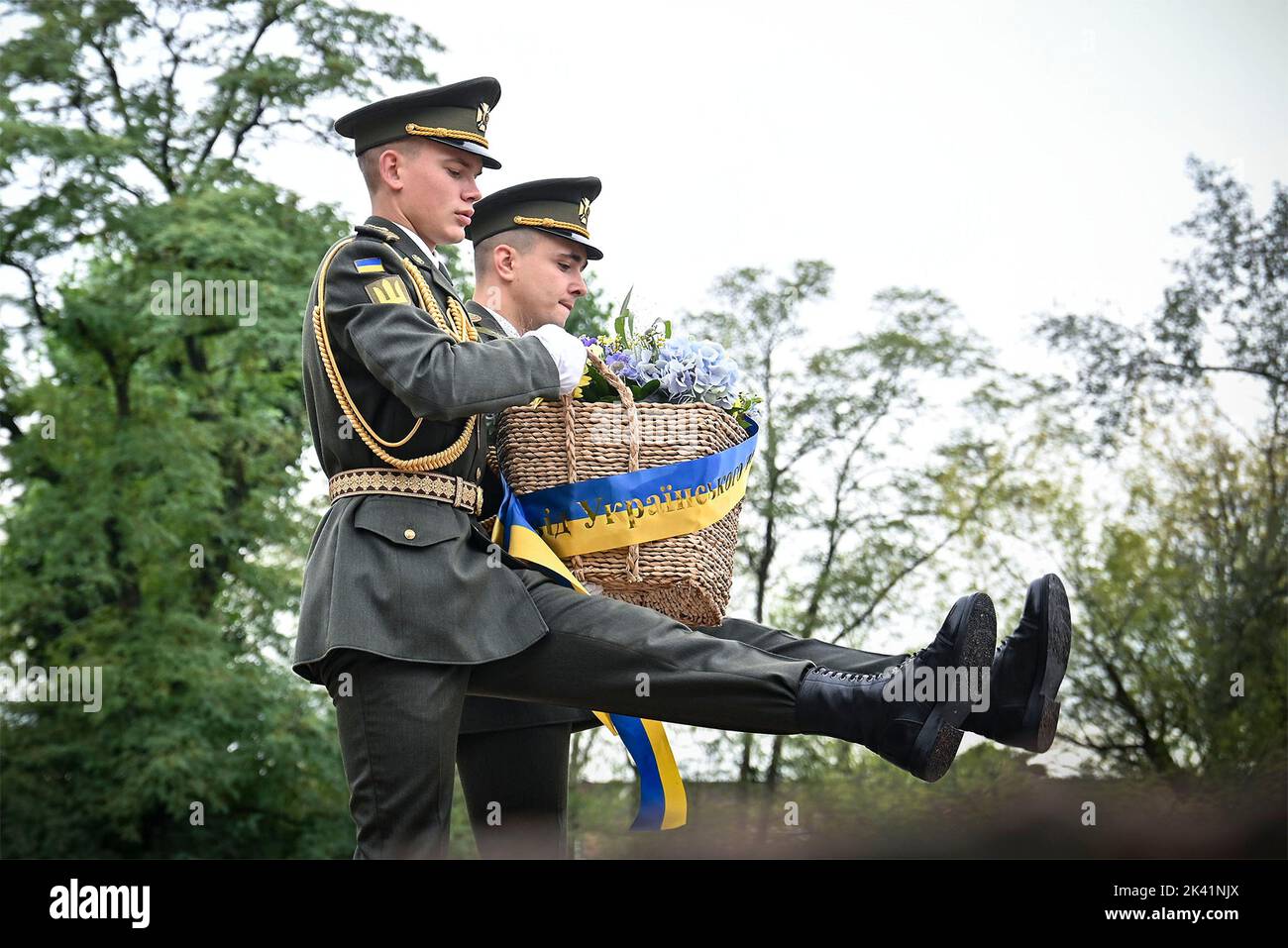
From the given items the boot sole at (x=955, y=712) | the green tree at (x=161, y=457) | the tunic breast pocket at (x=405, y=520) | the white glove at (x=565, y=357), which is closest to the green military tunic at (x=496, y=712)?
the white glove at (x=565, y=357)

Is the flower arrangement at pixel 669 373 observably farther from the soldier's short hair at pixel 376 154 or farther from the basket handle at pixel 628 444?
the soldier's short hair at pixel 376 154

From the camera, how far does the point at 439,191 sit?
289 cm

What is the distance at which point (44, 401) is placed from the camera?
35.8ft

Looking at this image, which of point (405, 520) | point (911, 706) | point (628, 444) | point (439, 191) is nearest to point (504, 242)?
point (439, 191)

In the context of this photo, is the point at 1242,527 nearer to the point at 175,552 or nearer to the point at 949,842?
the point at 949,842

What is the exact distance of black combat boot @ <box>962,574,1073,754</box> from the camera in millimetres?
2600

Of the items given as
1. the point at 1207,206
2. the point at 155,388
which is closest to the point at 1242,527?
the point at 1207,206

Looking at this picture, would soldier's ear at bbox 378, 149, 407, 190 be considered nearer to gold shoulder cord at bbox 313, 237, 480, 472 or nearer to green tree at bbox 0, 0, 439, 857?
gold shoulder cord at bbox 313, 237, 480, 472

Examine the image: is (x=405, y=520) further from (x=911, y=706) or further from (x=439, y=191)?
(x=911, y=706)

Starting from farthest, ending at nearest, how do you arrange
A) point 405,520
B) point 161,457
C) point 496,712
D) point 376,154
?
point 161,457 < point 496,712 < point 376,154 < point 405,520

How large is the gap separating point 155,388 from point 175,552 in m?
1.57

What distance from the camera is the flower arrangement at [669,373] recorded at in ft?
9.60

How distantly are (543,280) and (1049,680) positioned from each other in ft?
4.70
